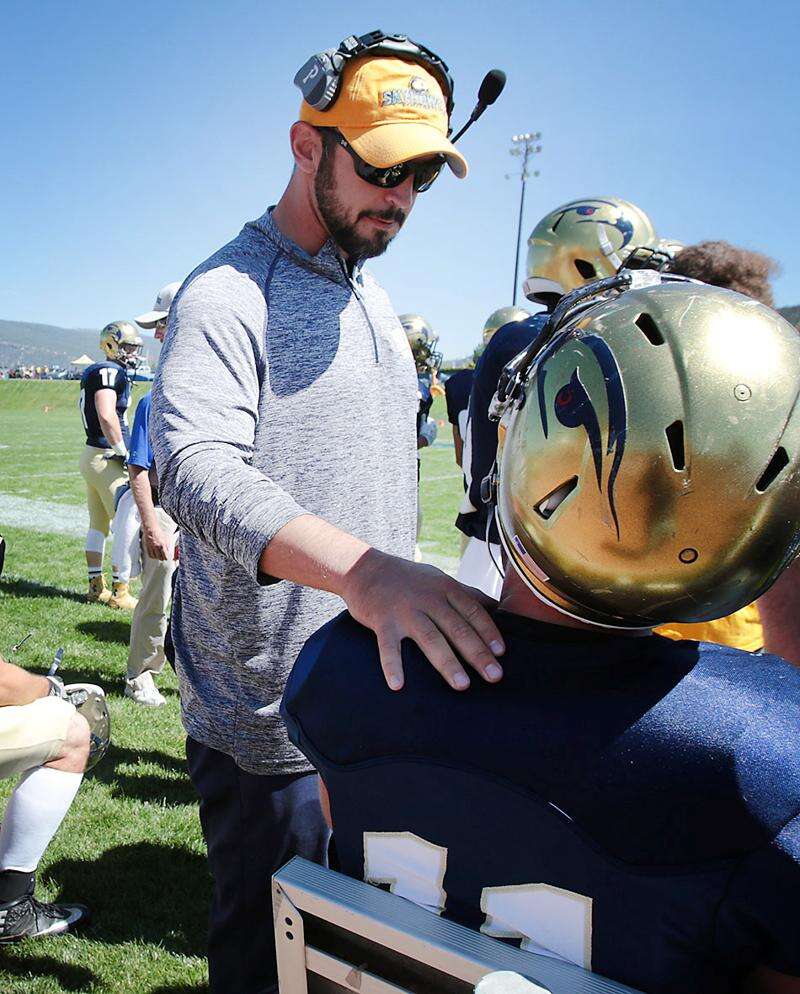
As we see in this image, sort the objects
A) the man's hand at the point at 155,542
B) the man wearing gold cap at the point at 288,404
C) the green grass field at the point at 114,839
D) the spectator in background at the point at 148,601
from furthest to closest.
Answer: the spectator in background at the point at 148,601
the man's hand at the point at 155,542
the green grass field at the point at 114,839
the man wearing gold cap at the point at 288,404

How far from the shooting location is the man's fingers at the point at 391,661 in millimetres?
1069

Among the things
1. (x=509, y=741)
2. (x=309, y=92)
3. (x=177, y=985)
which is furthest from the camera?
(x=177, y=985)

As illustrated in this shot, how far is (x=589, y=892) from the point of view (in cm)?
98

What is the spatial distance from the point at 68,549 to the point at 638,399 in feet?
32.7

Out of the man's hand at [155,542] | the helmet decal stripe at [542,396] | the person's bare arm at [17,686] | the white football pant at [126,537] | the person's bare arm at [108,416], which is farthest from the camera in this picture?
the person's bare arm at [108,416]

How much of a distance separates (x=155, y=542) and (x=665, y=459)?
4.15 meters

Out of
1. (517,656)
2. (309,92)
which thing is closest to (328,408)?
(309,92)

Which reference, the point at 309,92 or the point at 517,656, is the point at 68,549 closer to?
the point at 309,92

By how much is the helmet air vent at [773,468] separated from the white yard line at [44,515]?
10954mm

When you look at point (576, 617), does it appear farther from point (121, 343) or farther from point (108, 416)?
point (121, 343)

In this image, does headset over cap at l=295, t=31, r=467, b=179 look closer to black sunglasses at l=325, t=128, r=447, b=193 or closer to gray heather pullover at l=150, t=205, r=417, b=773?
black sunglasses at l=325, t=128, r=447, b=193

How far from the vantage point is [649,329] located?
105 centimetres

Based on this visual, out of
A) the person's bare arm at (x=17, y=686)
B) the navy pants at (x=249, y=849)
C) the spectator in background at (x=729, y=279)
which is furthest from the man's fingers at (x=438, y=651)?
the person's bare arm at (x=17, y=686)

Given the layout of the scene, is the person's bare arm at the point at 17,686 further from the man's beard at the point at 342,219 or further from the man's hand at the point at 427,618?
the man's hand at the point at 427,618
